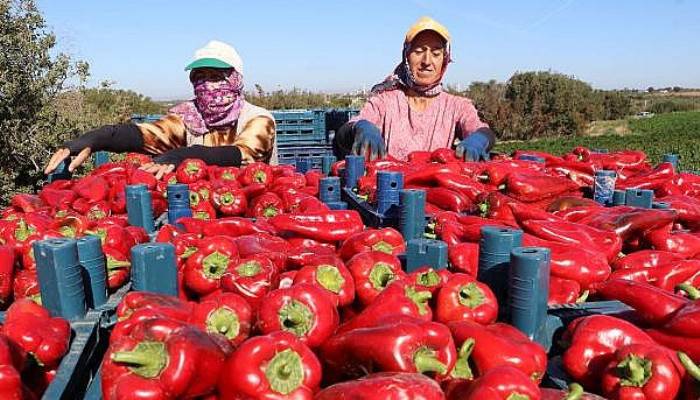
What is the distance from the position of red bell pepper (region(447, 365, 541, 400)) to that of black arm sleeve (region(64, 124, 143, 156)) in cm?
511

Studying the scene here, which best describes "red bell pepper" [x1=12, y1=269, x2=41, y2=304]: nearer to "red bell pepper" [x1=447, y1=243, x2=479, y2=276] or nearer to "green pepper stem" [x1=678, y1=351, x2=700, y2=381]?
"red bell pepper" [x1=447, y1=243, x2=479, y2=276]

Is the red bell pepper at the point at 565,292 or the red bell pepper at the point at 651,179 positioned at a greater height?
the red bell pepper at the point at 651,179

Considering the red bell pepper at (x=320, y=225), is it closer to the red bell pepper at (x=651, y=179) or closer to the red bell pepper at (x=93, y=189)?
the red bell pepper at (x=93, y=189)

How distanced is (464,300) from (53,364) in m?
1.65

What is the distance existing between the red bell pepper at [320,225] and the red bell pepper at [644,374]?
1.92 m

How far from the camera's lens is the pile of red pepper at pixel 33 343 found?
6.24ft

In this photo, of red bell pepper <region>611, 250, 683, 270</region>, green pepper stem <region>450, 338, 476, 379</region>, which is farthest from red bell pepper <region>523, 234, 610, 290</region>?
green pepper stem <region>450, 338, 476, 379</region>

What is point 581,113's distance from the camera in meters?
47.4

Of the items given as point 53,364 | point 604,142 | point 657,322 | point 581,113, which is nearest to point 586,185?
point 657,322

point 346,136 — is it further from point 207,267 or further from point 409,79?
point 207,267

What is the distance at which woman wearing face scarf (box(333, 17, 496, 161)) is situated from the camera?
21.6 feet

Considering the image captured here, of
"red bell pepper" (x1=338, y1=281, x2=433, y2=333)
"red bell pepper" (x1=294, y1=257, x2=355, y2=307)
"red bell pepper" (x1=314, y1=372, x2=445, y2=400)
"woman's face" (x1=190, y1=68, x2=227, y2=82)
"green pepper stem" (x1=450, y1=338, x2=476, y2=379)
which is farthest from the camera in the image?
"woman's face" (x1=190, y1=68, x2=227, y2=82)

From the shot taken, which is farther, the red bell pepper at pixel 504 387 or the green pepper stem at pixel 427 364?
the green pepper stem at pixel 427 364

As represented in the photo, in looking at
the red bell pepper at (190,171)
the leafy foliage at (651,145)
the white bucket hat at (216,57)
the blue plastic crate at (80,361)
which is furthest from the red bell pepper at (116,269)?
the leafy foliage at (651,145)
